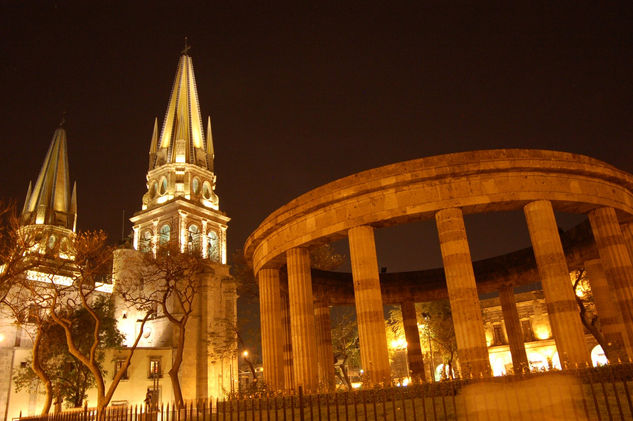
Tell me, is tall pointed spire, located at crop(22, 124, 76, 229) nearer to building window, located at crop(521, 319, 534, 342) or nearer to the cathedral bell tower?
the cathedral bell tower

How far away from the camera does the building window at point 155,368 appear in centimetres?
5519

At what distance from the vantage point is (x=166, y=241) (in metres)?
72.4

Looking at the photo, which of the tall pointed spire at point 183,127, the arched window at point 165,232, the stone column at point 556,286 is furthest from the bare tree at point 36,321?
the tall pointed spire at point 183,127

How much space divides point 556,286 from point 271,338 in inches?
518

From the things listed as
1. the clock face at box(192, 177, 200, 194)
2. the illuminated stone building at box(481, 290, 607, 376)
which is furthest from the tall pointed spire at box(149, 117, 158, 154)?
the illuminated stone building at box(481, 290, 607, 376)

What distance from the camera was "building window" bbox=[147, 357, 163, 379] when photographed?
5519 centimetres

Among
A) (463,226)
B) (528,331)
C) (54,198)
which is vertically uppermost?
(54,198)

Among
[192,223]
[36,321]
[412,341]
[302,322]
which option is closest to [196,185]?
[192,223]

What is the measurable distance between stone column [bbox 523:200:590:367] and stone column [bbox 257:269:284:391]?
12.4 meters

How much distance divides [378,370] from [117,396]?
4120 centimetres

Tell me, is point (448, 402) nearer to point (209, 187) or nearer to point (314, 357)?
point (314, 357)

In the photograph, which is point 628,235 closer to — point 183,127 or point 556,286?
point 556,286

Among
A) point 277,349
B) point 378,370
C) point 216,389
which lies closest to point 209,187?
point 216,389

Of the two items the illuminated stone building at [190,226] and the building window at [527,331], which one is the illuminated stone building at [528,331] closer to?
the building window at [527,331]
